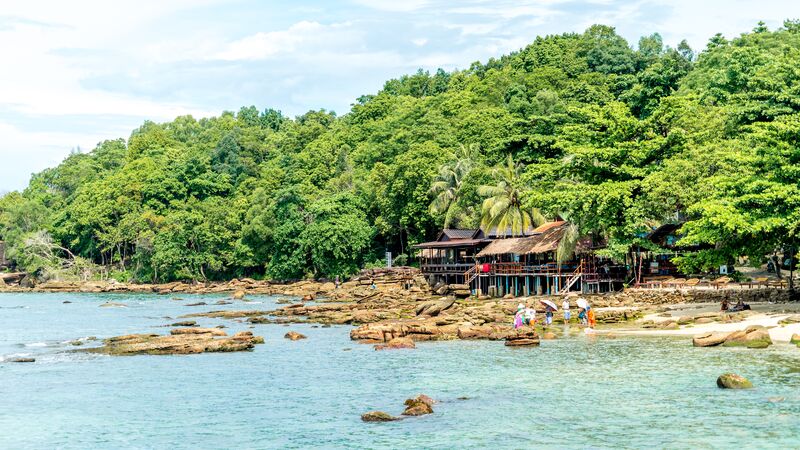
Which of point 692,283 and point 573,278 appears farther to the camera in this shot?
point 573,278

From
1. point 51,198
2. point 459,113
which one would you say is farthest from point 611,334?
point 51,198

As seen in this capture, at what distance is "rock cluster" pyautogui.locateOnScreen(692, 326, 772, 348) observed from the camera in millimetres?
31234

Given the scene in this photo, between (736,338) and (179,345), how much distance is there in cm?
2338

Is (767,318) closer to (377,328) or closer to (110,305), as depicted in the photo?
(377,328)

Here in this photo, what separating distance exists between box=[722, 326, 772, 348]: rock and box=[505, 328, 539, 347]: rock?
748 centimetres

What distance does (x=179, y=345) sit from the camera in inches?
1455

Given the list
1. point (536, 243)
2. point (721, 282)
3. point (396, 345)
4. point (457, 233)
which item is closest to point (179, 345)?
point (396, 345)

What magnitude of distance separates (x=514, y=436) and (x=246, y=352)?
19.5 metres

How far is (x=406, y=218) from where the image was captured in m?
82.7

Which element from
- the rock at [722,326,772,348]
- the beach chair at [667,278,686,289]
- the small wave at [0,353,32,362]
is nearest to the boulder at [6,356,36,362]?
the small wave at [0,353,32,362]

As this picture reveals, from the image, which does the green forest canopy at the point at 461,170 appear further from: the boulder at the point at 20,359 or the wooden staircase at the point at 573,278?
the boulder at the point at 20,359

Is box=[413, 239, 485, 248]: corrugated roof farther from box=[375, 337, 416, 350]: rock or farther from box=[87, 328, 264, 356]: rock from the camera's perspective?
box=[375, 337, 416, 350]: rock

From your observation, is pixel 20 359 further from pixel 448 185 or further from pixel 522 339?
pixel 448 185

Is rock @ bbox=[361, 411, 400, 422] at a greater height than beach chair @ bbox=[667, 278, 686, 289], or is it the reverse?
beach chair @ bbox=[667, 278, 686, 289]
